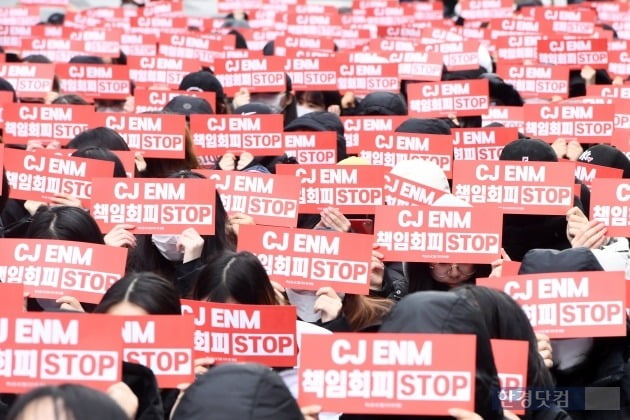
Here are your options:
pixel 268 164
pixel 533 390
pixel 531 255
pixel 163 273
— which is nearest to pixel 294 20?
pixel 268 164

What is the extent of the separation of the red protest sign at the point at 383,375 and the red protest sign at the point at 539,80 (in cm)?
906

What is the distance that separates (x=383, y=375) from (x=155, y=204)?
11.2 feet

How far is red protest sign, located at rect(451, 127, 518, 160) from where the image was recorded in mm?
10477

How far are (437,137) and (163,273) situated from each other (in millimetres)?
2957

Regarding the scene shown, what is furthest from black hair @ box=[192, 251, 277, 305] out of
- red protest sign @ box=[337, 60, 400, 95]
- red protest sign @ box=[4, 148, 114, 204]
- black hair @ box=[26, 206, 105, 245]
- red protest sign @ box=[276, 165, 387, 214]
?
red protest sign @ box=[337, 60, 400, 95]

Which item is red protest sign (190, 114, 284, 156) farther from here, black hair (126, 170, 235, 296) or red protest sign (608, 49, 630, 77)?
red protest sign (608, 49, 630, 77)

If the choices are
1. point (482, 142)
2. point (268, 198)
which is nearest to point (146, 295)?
point (268, 198)

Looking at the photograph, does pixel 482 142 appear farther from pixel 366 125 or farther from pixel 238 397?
pixel 238 397

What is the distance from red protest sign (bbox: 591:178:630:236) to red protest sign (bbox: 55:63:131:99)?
255 inches

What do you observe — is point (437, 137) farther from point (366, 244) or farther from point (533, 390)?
point (533, 390)

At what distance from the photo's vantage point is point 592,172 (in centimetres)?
901

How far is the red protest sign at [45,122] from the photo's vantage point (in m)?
10.9

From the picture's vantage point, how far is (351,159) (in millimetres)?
9289

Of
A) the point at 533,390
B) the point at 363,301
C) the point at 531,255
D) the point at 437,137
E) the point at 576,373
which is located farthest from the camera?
the point at 437,137
